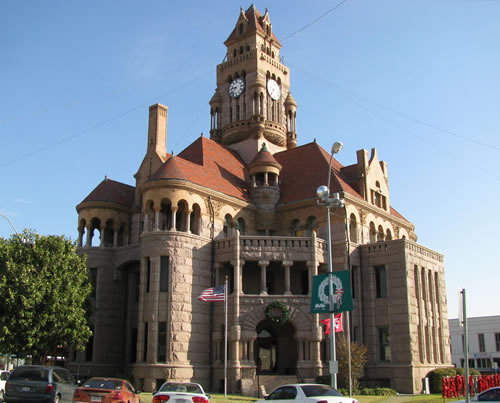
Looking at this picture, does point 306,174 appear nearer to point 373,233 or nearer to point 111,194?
point 373,233

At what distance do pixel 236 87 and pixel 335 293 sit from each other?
37804mm

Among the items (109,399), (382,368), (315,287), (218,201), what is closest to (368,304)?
(382,368)

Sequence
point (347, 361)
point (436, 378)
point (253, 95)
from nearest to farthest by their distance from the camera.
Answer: point (347, 361)
point (436, 378)
point (253, 95)

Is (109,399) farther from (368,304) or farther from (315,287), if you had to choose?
(368,304)

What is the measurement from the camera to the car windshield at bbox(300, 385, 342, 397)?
59.7 feet

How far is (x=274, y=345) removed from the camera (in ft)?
137

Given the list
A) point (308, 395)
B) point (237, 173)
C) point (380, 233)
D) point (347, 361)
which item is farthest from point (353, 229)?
point (308, 395)

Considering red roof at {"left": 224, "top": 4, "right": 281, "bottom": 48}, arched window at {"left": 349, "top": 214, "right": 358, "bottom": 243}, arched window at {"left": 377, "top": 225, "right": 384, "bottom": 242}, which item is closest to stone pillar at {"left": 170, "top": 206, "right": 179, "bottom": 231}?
arched window at {"left": 349, "top": 214, "right": 358, "bottom": 243}

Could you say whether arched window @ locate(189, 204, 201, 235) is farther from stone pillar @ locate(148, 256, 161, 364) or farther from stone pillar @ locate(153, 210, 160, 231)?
stone pillar @ locate(148, 256, 161, 364)

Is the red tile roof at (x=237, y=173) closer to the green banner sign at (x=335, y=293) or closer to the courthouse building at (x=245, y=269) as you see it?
the courthouse building at (x=245, y=269)

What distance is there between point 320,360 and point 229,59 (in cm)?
3422

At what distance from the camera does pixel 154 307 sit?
3738 centimetres

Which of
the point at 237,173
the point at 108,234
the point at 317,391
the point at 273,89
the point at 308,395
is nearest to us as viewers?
the point at 308,395

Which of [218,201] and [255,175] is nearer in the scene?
[218,201]
